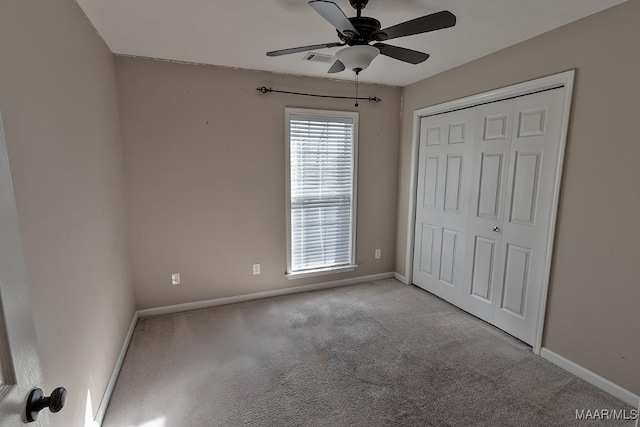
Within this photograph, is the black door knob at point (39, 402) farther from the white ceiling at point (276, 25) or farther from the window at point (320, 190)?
the window at point (320, 190)

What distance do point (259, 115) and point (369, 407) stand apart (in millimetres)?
2773

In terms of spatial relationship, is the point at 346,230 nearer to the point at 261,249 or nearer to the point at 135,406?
the point at 261,249

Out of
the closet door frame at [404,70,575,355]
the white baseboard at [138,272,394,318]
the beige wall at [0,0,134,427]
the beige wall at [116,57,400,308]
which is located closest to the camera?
the beige wall at [0,0,134,427]

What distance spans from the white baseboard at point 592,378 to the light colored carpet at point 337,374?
0.17ft

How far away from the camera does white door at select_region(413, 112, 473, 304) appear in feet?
10.5

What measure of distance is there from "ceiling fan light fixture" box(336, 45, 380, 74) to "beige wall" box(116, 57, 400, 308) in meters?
1.59

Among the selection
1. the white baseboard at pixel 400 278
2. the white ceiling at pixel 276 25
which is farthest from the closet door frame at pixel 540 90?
the white baseboard at pixel 400 278

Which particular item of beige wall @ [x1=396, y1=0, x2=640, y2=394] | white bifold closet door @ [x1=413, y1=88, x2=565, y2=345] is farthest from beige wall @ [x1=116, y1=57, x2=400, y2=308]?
beige wall @ [x1=396, y1=0, x2=640, y2=394]

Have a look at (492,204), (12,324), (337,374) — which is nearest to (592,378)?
(492,204)

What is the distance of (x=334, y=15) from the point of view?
4.97 ft

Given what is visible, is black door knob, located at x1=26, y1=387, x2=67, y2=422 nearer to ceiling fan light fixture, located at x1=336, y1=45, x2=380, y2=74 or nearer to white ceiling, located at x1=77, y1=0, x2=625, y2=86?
ceiling fan light fixture, located at x1=336, y1=45, x2=380, y2=74

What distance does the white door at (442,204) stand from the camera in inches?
126

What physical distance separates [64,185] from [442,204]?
3266 millimetres

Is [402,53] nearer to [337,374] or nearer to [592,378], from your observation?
[337,374]
